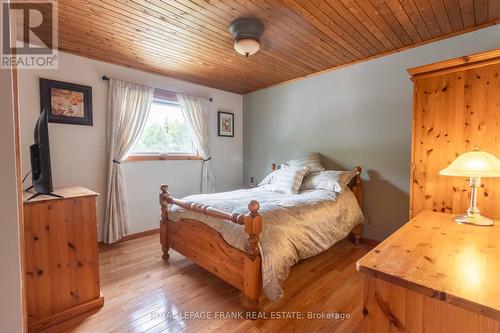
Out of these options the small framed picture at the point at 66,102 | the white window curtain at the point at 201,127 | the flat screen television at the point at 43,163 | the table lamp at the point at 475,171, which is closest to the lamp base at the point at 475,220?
the table lamp at the point at 475,171

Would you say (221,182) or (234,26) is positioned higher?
(234,26)

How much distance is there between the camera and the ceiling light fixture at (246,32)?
2.08 m

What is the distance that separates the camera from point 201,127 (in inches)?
153

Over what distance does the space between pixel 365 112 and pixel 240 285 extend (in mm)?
2553

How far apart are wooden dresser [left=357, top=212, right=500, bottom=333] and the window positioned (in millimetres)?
3165

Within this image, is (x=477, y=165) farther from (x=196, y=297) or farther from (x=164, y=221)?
(x=164, y=221)

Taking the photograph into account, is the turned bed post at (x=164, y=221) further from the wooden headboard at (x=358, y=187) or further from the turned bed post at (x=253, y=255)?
the wooden headboard at (x=358, y=187)

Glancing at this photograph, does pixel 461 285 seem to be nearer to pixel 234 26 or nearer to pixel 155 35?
pixel 234 26

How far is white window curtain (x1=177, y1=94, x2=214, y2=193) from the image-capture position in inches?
147

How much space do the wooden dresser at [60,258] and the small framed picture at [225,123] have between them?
267 cm

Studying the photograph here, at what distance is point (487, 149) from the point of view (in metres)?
1.63

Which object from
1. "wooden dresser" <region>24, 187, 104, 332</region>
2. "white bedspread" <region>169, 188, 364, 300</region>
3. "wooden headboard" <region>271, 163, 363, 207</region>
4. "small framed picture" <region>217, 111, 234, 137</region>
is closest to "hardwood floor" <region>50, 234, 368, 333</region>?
"wooden dresser" <region>24, 187, 104, 332</region>

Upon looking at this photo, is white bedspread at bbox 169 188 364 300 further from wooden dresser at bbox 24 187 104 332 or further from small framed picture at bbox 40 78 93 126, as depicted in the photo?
small framed picture at bbox 40 78 93 126

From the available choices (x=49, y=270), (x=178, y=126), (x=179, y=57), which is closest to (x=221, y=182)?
(x=178, y=126)
